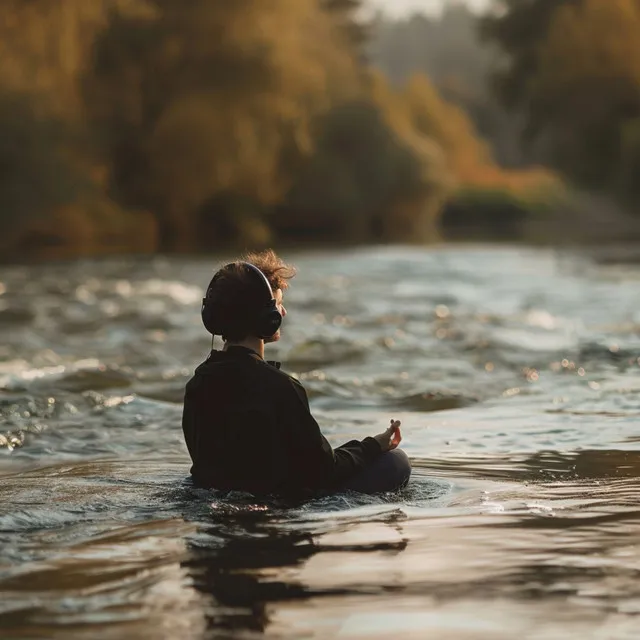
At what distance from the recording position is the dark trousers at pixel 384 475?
680cm

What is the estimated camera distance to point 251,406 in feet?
20.9

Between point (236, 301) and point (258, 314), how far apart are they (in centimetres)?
11

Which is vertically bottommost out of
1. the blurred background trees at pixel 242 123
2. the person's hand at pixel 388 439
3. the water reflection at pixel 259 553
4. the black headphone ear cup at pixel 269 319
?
the water reflection at pixel 259 553

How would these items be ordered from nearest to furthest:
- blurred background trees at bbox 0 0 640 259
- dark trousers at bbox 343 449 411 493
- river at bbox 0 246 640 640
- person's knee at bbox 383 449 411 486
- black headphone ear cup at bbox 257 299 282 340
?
river at bbox 0 246 640 640 → black headphone ear cup at bbox 257 299 282 340 → dark trousers at bbox 343 449 411 493 → person's knee at bbox 383 449 411 486 → blurred background trees at bbox 0 0 640 259

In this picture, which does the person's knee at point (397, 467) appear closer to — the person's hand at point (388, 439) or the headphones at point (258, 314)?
the person's hand at point (388, 439)

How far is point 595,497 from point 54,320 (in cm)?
1320

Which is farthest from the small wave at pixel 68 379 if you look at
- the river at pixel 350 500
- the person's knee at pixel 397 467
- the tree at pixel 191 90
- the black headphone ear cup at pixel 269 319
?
the tree at pixel 191 90

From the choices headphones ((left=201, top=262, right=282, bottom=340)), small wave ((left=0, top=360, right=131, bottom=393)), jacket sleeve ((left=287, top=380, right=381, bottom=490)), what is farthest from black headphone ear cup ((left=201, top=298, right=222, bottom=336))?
small wave ((left=0, top=360, right=131, bottom=393))

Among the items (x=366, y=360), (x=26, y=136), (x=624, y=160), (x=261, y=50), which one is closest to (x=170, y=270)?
(x=26, y=136)

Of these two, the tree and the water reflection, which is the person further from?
the tree

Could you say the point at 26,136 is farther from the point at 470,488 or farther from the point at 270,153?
the point at 470,488

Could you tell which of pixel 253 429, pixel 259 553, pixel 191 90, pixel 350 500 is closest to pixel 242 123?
pixel 191 90

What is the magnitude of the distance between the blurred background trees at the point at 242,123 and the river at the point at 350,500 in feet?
61.9

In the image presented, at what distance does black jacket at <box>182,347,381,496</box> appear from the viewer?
6.36m
